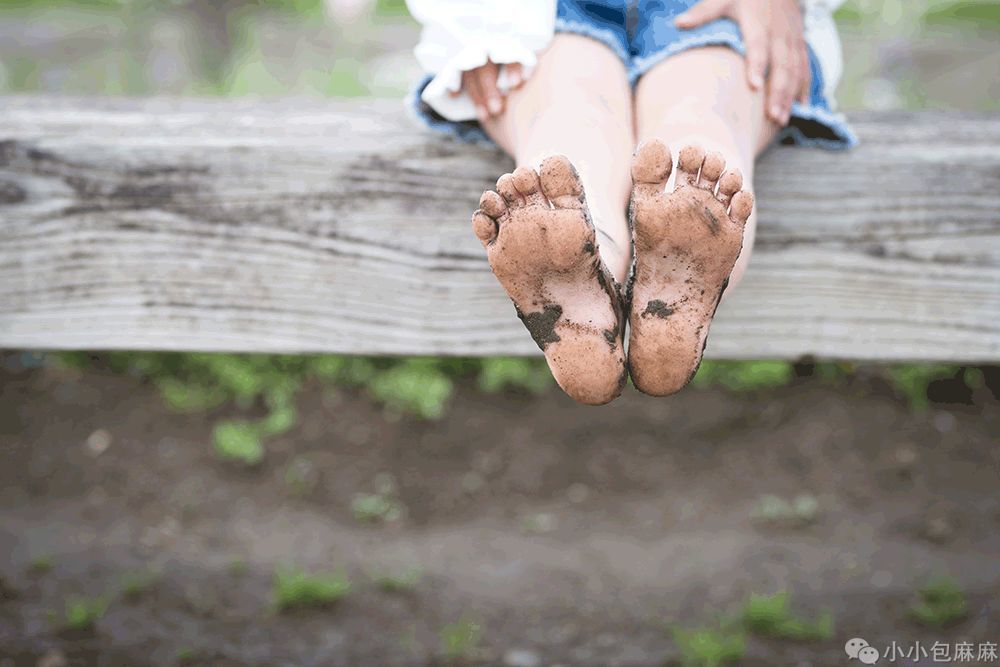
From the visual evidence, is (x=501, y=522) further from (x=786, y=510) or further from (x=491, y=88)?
(x=491, y=88)

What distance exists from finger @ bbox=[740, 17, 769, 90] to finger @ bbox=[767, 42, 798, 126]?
0.02 meters

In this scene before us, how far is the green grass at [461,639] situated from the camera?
192 cm

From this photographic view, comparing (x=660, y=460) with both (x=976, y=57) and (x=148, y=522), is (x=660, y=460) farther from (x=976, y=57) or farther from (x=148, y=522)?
(x=976, y=57)

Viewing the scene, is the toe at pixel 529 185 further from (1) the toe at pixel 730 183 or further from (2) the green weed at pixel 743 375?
(2) the green weed at pixel 743 375

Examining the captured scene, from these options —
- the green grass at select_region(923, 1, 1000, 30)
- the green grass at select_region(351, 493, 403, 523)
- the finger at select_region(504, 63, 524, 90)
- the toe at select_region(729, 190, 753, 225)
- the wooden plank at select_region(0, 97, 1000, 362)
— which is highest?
the toe at select_region(729, 190, 753, 225)

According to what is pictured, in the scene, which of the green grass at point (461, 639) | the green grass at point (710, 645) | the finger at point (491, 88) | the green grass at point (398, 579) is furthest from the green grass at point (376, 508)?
the finger at point (491, 88)

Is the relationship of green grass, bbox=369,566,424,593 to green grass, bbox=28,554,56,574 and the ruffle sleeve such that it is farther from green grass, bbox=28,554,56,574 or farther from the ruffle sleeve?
the ruffle sleeve

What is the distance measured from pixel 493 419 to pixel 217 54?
2106mm

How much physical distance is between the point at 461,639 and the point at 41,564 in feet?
3.27

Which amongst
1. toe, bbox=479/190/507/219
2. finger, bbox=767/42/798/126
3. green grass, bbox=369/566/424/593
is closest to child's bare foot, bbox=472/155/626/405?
toe, bbox=479/190/507/219

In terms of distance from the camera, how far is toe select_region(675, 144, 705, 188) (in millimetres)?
950

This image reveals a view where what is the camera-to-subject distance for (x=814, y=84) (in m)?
1.47

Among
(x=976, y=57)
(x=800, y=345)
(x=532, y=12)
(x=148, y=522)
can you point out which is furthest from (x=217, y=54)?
(x=976, y=57)

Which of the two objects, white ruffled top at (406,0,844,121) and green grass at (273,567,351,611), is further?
green grass at (273,567,351,611)
